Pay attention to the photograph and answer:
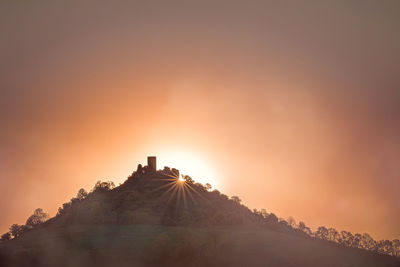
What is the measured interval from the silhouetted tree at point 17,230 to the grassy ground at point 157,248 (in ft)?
63.2

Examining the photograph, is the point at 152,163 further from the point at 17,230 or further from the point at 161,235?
the point at 17,230

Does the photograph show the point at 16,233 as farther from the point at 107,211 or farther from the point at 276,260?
the point at 276,260

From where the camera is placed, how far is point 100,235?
15100 centimetres

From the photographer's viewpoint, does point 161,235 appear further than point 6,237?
No

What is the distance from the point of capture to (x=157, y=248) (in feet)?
479

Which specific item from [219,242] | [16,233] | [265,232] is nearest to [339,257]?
[265,232]

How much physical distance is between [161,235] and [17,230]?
5987cm

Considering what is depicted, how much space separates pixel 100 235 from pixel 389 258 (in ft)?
322

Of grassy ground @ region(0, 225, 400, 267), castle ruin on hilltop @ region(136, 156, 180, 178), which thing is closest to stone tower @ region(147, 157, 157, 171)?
castle ruin on hilltop @ region(136, 156, 180, 178)

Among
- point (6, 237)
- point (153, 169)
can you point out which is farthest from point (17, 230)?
point (153, 169)

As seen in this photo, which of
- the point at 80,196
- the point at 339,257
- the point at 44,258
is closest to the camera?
the point at 44,258

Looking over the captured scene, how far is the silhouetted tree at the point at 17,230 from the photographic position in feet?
586

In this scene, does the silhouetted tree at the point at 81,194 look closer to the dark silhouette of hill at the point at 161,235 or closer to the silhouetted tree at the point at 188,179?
the dark silhouette of hill at the point at 161,235

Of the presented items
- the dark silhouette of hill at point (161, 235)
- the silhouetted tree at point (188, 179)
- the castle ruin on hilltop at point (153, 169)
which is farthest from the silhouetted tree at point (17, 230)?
the silhouetted tree at point (188, 179)
